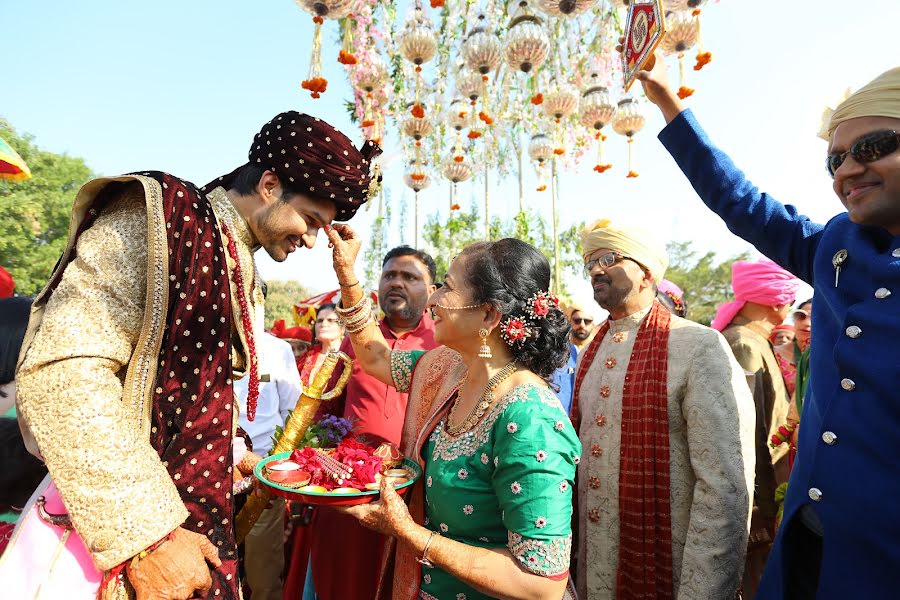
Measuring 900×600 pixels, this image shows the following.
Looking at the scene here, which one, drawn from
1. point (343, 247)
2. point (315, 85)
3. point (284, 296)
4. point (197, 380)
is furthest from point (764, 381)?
point (284, 296)

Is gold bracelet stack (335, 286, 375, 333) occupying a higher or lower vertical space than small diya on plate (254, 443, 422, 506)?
higher

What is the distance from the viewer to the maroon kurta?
288 cm

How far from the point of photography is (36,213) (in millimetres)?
21141

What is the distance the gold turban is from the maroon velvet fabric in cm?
198

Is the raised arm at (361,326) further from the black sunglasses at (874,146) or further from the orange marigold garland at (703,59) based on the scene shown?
the orange marigold garland at (703,59)

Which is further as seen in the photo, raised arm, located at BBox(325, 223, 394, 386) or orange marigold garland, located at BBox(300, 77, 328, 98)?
orange marigold garland, located at BBox(300, 77, 328, 98)

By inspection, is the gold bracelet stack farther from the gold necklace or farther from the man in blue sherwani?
the man in blue sherwani

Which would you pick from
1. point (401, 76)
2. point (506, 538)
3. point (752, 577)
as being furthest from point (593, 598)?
point (401, 76)

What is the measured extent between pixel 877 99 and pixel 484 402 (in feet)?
5.18

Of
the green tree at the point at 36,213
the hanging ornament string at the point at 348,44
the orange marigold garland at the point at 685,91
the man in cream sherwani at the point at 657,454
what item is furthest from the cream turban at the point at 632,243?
the green tree at the point at 36,213

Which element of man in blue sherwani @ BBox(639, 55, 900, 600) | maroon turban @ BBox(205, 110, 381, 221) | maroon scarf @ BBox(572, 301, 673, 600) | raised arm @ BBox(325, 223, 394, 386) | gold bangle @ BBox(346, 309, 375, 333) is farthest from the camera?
gold bangle @ BBox(346, 309, 375, 333)

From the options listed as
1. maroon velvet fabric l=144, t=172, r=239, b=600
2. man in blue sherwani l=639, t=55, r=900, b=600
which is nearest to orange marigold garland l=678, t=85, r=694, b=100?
man in blue sherwani l=639, t=55, r=900, b=600

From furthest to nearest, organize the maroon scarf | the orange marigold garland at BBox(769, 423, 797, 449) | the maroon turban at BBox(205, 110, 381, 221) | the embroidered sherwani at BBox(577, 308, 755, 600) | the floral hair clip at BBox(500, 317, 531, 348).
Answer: the orange marigold garland at BBox(769, 423, 797, 449)
the maroon scarf
the embroidered sherwani at BBox(577, 308, 755, 600)
the floral hair clip at BBox(500, 317, 531, 348)
the maroon turban at BBox(205, 110, 381, 221)

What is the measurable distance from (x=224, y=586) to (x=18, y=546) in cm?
53
